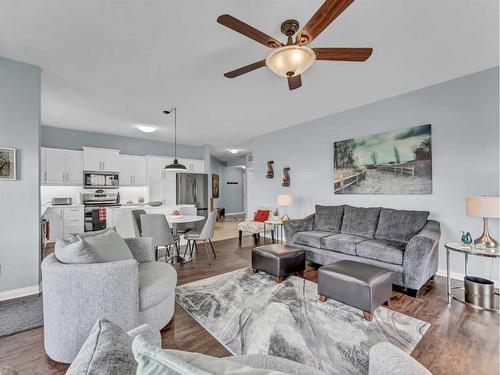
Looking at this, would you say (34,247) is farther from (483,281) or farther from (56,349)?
(483,281)

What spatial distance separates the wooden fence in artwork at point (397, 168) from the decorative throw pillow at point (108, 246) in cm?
388

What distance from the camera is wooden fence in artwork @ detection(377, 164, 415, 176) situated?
372 cm

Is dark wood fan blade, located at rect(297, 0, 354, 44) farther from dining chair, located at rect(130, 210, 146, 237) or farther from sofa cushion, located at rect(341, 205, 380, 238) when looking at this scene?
dining chair, located at rect(130, 210, 146, 237)

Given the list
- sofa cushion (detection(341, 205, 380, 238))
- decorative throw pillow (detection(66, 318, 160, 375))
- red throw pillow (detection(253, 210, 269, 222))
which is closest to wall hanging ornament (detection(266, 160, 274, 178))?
red throw pillow (detection(253, 210, 269, 222))

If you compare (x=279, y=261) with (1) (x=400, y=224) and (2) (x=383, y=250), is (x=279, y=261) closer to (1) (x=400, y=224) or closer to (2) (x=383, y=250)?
(2) (x=383, y=250)

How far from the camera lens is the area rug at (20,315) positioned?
2.18m

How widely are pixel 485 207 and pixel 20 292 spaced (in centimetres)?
516

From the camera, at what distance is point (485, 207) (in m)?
2.53

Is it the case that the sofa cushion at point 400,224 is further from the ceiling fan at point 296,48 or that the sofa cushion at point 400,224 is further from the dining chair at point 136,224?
the dining chair at point 136,224

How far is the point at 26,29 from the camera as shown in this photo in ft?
7.38

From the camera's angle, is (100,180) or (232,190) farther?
(232,190)

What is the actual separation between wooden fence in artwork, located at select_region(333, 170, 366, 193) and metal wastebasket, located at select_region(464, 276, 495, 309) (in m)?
2.15

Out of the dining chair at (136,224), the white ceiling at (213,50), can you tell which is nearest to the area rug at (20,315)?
the dining chair at (136,224)

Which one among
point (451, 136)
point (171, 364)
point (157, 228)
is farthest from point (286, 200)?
point (171, 364)
